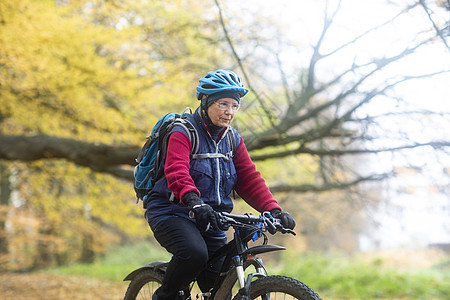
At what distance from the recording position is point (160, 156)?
298cm

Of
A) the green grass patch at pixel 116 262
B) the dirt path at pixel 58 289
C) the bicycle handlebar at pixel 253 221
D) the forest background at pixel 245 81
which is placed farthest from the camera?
the green grass patch at pixel 116 262

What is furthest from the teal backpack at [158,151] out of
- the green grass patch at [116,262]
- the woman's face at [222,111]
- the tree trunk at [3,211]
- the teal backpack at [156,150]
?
the tree trunk at [3,211]

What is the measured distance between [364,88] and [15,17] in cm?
620

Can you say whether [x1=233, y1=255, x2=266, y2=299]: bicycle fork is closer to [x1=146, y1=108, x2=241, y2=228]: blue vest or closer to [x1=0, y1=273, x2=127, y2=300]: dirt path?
[x1=146, y1=108, x2=241, y2=228]: blue vest

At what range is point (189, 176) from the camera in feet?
8.71

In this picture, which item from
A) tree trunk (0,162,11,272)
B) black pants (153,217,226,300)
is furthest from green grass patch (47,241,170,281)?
black pants (153,217,226,300)

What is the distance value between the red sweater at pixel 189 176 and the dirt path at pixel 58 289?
679 cm

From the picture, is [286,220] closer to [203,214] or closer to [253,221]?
[253,221]

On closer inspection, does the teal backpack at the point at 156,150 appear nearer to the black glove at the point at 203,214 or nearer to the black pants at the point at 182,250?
the black pants at the point at 182,250

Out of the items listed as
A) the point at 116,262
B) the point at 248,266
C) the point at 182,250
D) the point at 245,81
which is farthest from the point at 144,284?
the point at 116,262

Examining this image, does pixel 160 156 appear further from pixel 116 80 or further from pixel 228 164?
pixel 116 80

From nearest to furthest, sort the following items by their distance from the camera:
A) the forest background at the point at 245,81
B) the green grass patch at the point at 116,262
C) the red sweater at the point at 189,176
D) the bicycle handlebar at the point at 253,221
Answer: the bicycle handlebar at the point at 253,221 → the red sweater at the point at 189,176 → the forest background at the point at 245,81 → the green grass patch at the point at 116,262

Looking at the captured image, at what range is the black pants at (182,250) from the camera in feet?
8.87

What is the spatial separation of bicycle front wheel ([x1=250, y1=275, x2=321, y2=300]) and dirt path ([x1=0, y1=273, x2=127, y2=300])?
708 centimetres
